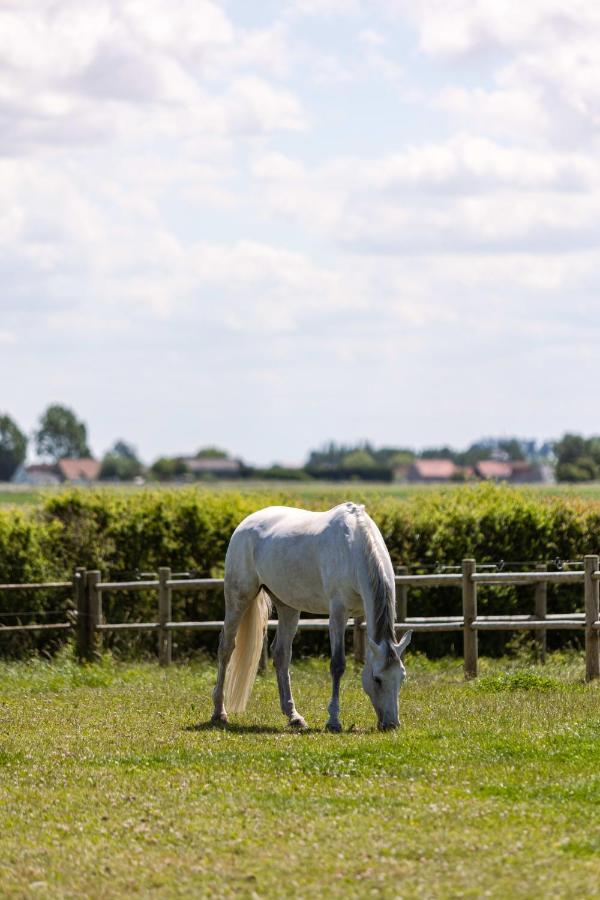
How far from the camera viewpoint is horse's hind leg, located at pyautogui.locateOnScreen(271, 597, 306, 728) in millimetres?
13000

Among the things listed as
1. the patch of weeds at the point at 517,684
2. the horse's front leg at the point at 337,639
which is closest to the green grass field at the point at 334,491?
the patch of weeds at the point at 517,684

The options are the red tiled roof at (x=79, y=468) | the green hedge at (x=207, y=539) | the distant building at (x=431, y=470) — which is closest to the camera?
the green hedge at (x=207, y=539)

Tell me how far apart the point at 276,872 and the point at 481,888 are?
1.17 meters

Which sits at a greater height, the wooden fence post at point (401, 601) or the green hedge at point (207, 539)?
the green hedge at point (207, 539)

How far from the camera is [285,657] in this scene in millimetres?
13570

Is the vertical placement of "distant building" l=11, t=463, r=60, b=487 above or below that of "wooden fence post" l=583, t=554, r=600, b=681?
above

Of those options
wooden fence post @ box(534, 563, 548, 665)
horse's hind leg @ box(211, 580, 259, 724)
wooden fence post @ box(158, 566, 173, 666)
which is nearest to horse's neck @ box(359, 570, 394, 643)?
horse's hind leg @ box(211, 580, 259, 724)

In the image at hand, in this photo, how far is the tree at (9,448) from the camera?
162 metres

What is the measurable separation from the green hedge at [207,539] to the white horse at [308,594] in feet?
22.4

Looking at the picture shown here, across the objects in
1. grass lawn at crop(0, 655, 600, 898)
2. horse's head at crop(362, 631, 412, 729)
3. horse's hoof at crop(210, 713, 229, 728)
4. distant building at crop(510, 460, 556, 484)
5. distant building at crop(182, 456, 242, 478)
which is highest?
distant building at crop(182, 456, 242, 478)

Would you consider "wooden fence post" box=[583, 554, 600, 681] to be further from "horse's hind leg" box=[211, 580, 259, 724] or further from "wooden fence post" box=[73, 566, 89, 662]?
"wooden fence post" box=[73, 566, 89, 662]

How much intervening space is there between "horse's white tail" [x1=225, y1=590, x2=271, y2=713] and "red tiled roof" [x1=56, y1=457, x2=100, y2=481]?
436 feet

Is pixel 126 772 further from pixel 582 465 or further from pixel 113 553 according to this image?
pixel 582 465

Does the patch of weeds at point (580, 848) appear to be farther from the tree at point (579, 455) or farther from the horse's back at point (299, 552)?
the tree at point (579, 455)
